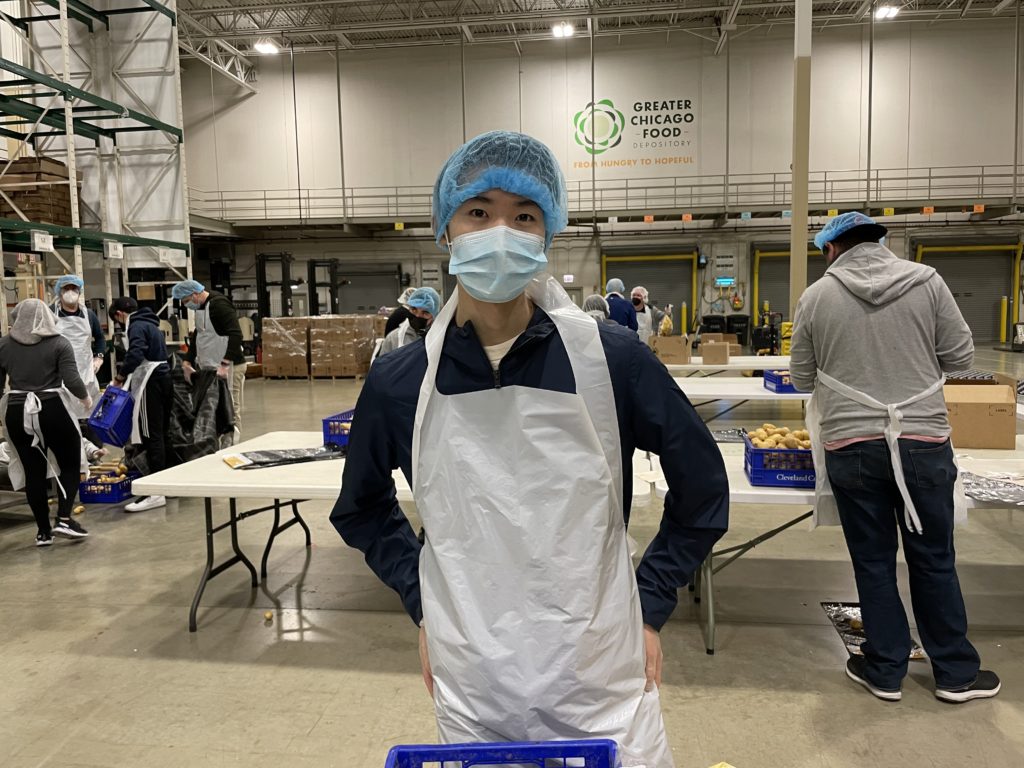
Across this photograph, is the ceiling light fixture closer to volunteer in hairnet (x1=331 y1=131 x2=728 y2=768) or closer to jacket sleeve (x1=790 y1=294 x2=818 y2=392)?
jacket sleeve (x1=790 y1=294 x2=818 y2=392)

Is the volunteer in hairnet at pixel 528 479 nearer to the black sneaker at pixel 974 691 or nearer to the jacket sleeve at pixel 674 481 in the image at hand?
the jacket sleeve at pixel 674 481

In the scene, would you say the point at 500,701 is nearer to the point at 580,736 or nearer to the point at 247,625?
the point at 580,736

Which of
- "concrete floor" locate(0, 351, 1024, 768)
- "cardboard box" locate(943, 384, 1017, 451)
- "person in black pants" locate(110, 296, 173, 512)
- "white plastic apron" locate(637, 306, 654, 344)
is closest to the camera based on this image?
"concrete floor" locate(0, 351, 1024, 768)

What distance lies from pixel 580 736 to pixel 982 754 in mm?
2044

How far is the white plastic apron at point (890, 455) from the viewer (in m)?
2.47

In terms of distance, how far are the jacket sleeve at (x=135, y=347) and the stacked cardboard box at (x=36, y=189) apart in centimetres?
361

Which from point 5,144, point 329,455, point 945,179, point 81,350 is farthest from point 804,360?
point 945,179

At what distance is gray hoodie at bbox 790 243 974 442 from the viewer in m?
2.48

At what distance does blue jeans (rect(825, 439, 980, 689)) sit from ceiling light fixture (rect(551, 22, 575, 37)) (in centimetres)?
1464

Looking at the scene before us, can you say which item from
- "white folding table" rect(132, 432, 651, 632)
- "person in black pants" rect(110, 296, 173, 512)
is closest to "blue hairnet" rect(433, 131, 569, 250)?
"white folding table" rect(132, 432, 651, 632)

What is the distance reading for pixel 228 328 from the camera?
6.09 m

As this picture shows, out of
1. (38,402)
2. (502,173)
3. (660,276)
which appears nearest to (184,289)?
(38,402)

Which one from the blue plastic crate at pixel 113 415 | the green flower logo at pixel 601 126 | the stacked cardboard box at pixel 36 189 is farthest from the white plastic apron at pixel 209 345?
the green flower logo at pixel 601 126

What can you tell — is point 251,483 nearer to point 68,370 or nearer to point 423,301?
point 68,370
